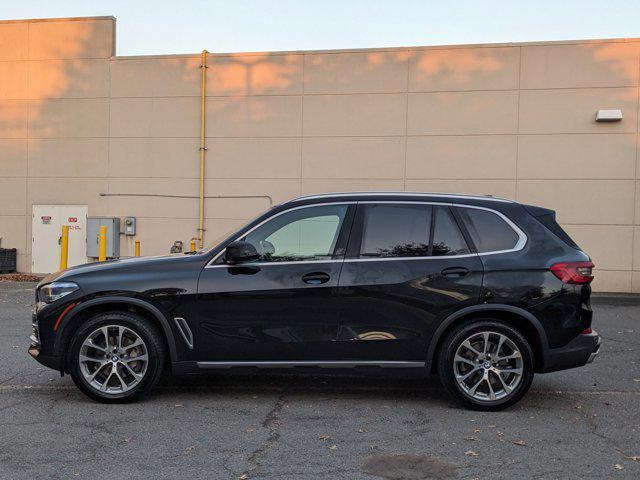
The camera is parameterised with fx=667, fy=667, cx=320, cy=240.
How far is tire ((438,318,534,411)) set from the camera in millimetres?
5441

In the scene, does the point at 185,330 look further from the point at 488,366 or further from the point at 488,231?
the point at 488,231

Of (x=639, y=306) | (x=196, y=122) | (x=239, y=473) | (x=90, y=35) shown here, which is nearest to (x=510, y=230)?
(x=239, y=473)

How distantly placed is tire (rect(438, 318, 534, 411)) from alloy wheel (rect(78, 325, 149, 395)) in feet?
8.28

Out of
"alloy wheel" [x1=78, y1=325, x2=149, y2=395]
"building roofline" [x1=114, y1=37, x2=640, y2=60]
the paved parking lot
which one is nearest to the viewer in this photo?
the paved parking lot

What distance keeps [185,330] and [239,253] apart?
792 mm

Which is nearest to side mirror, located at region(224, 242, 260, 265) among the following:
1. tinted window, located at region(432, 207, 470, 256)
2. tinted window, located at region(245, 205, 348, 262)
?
tinted window, located at region(245, 205, 348, 262)

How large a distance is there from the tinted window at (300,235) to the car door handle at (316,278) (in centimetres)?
15

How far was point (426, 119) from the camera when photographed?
17484 mm

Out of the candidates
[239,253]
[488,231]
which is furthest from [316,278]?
[488,231]

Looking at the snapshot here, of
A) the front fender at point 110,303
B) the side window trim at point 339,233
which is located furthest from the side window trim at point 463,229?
the front fender at point 110,303

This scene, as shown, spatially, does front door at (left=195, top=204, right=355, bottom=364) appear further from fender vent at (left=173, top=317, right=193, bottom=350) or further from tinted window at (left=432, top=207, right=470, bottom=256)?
tinted window at (left=432, top=207, right=470, bottom=256)

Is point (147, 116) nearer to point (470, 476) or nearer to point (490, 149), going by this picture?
point (490, 149)

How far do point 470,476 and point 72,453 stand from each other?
2.57 meters

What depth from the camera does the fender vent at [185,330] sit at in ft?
18.1
